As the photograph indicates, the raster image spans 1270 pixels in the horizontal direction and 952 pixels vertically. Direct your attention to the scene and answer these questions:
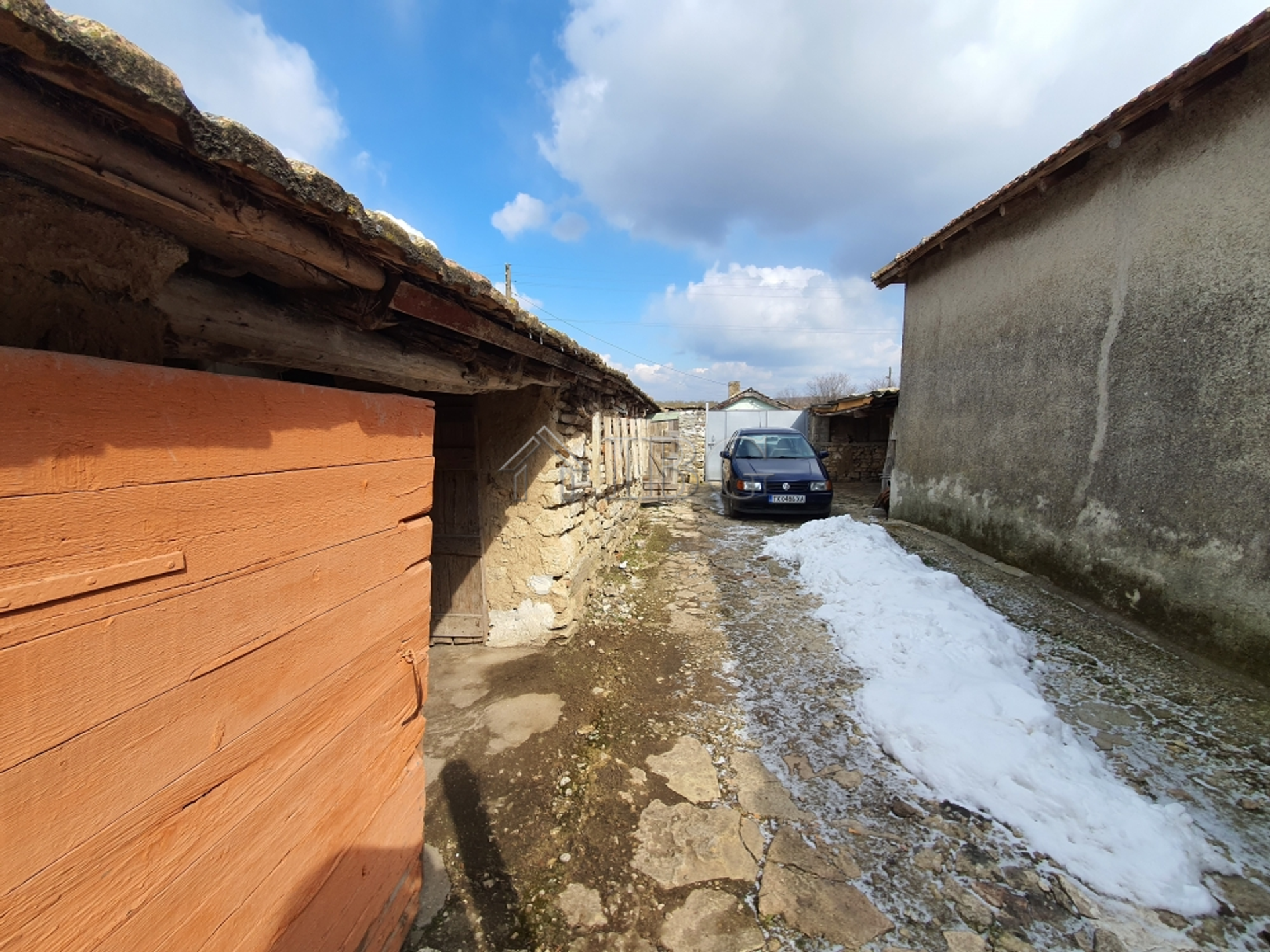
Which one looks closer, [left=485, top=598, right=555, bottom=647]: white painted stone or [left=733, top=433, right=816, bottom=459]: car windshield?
[left=485, top=598, right=555, bottom=647]: white painted stone

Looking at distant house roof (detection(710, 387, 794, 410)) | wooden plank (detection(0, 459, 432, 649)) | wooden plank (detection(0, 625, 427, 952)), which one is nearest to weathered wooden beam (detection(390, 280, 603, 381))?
wooden plank (detection(0, 459, 432, 649))

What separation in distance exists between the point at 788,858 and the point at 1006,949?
0.80m

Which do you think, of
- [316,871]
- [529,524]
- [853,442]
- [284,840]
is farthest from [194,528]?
[853,442]

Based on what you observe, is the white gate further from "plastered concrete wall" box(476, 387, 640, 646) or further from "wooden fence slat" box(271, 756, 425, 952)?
"wooden fence slat" box(271, 756, 425, 952)

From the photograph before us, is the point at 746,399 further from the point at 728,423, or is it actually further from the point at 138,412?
the point at 138,412

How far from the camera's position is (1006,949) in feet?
6.07

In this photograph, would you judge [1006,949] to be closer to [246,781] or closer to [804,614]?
[246,781]

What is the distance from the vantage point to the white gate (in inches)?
625

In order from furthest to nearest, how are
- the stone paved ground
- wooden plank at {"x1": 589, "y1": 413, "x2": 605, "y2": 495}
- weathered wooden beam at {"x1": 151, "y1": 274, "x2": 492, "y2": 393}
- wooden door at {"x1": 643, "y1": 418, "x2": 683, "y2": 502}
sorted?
wooden door at {"x1": 643, "y1": 418, "x2": 683, "y2": 502}
wooden plank at {"x1": 589, "y1": 413, "x2": 605, "y2": 495}
the stone paved ground
weathered wooden beam at {"x1": 151, "y1": 274, "x2": 492, "y2": 393}

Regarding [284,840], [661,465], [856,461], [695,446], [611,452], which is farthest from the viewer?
[695,446]

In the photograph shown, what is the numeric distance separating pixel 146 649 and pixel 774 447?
9337mm

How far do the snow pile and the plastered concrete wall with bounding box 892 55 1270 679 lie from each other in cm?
124

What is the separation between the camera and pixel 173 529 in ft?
3.40

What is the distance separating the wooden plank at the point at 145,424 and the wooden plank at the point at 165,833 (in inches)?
25.6
